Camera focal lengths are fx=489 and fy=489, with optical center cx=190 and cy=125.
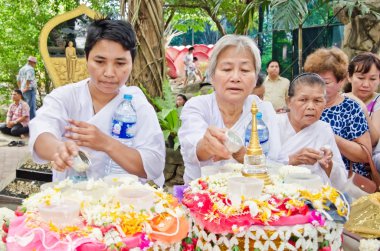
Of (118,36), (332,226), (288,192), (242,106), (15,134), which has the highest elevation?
(118,36)

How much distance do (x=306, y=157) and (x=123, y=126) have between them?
35.3 inches

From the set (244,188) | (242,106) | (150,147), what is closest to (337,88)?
(242,106)

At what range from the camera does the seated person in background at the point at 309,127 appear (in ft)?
8.36

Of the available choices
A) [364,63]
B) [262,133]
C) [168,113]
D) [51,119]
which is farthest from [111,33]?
[168,113]

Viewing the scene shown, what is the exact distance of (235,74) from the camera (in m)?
2.22

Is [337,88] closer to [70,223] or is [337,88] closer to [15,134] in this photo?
[70,223]

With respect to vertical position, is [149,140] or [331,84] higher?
[331,84]

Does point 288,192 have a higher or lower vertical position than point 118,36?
lower

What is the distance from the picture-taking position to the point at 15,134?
1099 cm

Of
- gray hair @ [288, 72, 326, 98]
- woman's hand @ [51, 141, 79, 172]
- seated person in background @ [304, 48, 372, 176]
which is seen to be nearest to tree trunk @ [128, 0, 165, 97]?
seated person in background @ [304, 48, 372, 176]

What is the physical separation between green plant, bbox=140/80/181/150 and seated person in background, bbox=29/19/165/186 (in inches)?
105

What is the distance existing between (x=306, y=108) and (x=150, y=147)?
2.97 ft

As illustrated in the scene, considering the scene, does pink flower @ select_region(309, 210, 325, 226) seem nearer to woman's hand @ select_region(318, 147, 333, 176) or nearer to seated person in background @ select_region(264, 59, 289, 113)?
woman's hand @ select_region(318, 147, 333, 176)

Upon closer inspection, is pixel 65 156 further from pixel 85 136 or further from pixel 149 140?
pixel 149 140
